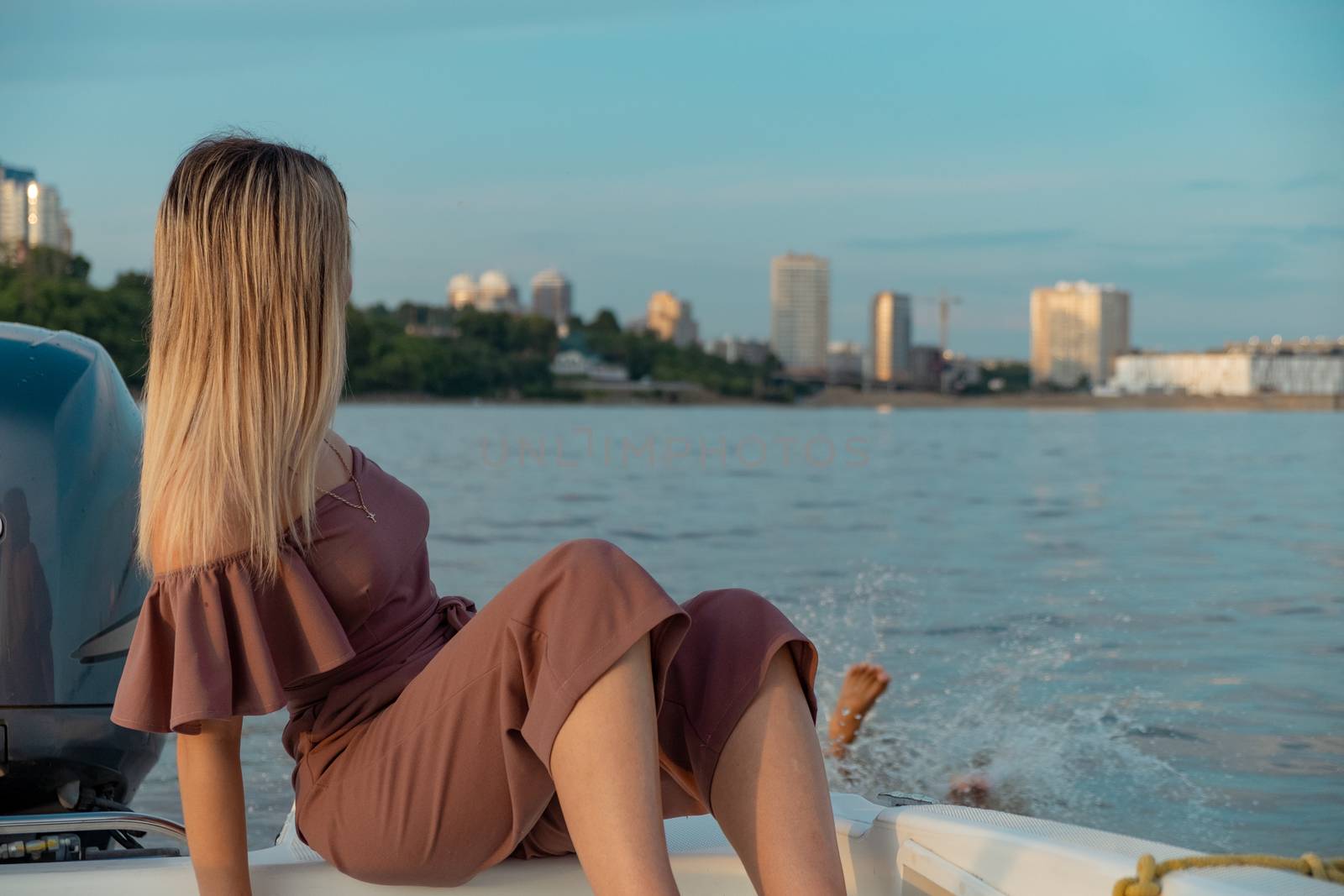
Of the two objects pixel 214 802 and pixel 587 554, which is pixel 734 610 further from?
pixel 214 802

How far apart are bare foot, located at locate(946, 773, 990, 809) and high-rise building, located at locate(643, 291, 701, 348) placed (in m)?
44.7

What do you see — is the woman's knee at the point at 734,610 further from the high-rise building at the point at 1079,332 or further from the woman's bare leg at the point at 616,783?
the high-rise building at the point at 1079,332

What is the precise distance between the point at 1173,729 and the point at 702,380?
136 feet

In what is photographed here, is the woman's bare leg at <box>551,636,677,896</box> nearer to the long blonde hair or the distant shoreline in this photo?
the long blonde hair

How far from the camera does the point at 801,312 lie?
63.3 m

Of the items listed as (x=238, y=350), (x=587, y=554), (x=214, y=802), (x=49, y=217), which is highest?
(x=49, y=217)

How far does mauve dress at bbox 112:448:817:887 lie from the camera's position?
1065mm

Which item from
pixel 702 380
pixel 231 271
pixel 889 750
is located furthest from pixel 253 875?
pixel 702 380

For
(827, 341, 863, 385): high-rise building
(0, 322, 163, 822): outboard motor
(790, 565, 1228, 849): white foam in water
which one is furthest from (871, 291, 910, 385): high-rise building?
(0, 322, 163, 822): outboard motor

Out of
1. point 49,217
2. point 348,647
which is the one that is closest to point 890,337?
→ point 49,217

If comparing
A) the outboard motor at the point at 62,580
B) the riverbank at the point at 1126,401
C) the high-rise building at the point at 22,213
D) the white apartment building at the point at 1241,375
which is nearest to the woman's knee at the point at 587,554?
the outboard motor at the point at 62,580

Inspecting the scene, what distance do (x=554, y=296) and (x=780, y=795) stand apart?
51.2 meters

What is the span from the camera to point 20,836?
1.36 m

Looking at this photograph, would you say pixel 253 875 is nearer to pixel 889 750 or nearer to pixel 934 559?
pixel 889 750
